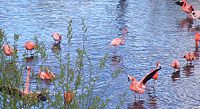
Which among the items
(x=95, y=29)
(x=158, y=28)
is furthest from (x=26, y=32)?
(x=158, y=28)

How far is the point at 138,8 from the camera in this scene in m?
14.3

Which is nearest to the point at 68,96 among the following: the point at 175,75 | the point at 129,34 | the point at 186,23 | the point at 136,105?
the point at 136,105

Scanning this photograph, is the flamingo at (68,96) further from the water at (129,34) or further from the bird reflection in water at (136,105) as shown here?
the bird reflection in water at (136,105)

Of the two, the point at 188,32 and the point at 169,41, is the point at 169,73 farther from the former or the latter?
the point at 188,32

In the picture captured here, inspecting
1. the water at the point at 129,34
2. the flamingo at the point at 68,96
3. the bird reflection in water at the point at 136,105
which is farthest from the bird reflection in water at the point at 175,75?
the flamingo at the point at 68,96

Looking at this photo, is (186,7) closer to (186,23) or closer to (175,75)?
(186,23)

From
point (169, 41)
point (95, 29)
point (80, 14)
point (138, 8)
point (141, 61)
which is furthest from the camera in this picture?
point (138, 8)

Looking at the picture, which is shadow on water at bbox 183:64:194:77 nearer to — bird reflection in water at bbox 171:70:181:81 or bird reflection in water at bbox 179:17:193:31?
bird reflection in water at bbox 171:70:181:81

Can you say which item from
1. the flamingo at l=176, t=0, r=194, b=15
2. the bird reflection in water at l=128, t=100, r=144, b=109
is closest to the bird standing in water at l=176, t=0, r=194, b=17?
the flamingo at l=176, t=0, r=194, b=15

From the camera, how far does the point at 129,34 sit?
11.4 meters

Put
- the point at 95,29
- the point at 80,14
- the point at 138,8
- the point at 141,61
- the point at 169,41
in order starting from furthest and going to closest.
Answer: the point at 138,8
the point at 80,14
the point at 95,29
the point at 169,41
the point at 141,61

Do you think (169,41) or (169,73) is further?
(169,41)

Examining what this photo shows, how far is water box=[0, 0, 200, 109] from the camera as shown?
309 inches

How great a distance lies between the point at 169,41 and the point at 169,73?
2.21 meters
